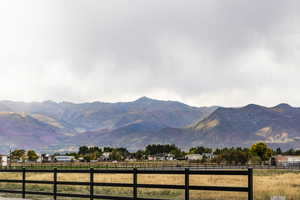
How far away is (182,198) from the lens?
29844 millimetres

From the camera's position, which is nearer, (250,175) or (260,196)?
(250,175)

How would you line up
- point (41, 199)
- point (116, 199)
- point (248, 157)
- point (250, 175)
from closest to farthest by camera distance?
point (250, 175)
point (116, 199)
point (41, 199)
point (248, 157)

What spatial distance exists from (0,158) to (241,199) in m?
107

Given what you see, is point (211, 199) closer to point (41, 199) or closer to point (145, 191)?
point (145, 191)

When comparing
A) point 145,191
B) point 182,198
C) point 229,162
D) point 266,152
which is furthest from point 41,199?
point 266,152

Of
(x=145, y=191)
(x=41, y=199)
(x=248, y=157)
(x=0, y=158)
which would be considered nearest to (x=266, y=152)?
(x=248, y=157)

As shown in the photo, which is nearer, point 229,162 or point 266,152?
point 229,162

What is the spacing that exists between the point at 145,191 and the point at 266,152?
14977 cm

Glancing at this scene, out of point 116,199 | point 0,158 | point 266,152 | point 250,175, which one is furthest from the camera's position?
point 266,152

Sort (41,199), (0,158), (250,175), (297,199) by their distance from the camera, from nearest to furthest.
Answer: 1. (250,175)
2. (41,199)
3. (297,199)
4. (0,158)

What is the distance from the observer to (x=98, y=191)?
34.2 metres

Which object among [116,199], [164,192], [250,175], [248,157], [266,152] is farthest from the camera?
[266,152]

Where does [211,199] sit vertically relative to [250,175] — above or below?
below

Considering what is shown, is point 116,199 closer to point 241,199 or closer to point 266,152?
point 241,199
